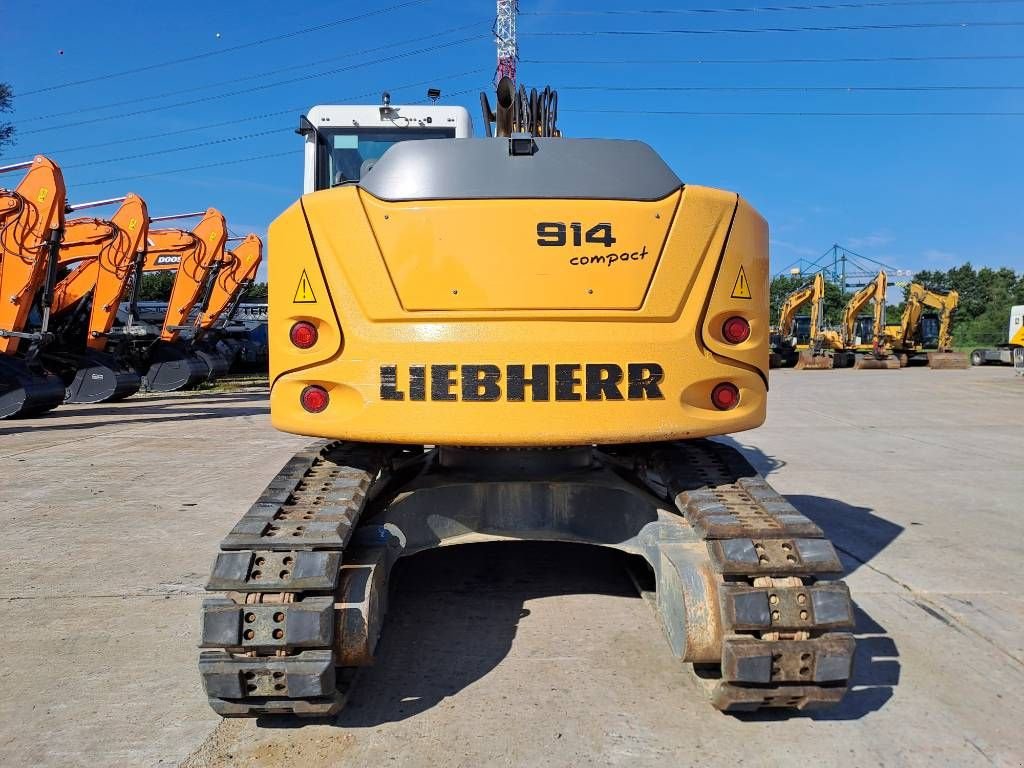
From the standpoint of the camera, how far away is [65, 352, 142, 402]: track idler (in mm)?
15352

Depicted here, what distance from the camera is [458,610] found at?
3.93m

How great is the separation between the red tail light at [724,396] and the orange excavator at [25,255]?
39.4 ft

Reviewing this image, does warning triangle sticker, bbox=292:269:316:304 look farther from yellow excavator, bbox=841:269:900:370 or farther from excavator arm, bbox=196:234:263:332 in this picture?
yellow excavator, bbox=841:269:900:370

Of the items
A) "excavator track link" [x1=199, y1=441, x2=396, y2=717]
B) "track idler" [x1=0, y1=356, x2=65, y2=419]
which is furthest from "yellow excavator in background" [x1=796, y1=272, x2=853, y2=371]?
"excavator track link" [x1=199, y1=441, x2=396, y2=717]

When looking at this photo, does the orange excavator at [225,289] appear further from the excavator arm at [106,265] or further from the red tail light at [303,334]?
the red tail light at [303,334]

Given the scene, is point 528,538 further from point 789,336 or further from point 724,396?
point 789,336

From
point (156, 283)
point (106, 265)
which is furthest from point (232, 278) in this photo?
point (156, 283)

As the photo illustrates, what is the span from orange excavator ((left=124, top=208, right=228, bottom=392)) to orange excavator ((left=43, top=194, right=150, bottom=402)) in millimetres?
2383

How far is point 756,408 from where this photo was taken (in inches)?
125

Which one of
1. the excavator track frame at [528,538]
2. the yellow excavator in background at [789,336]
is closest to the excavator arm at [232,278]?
the excavator track frame at [528,538]

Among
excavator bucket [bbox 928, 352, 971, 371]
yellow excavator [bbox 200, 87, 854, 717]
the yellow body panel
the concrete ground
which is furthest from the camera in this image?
excavator bucket [bbox 928, 352, 971, 371]

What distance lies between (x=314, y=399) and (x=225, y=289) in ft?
61.6

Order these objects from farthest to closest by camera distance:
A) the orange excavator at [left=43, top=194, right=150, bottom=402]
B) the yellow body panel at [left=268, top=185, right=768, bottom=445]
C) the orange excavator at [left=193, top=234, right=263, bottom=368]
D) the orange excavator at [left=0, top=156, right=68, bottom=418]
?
1. the orange excavator at [left=193, top=234, right=263, bottom=368]
2. the orange excavator at [left=43, top=194, right=150, bottom=402]
3. the orange excavator at [left=0, top=156, right=68, bottom=418]
4. the yellow body panel at [left=268, top=185, right=768, bottom=445]

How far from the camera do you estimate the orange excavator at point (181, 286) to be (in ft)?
60.4
